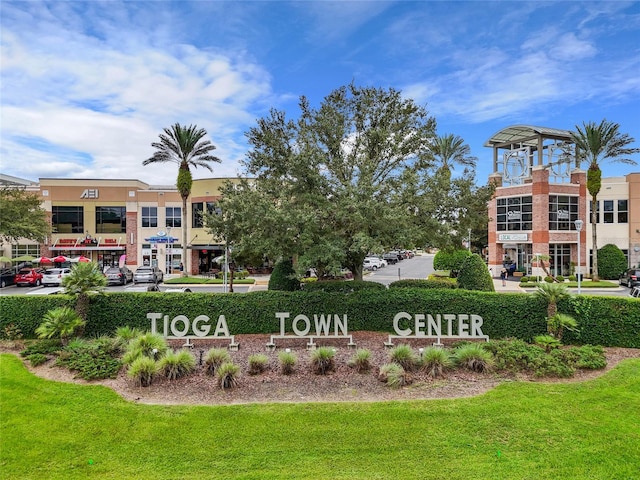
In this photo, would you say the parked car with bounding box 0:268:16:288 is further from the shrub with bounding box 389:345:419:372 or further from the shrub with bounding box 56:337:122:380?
the shrub with bounding box 389:345:419:372

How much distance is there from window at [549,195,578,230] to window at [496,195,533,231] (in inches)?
70.8

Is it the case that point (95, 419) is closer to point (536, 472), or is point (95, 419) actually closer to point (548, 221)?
point (536, 472)

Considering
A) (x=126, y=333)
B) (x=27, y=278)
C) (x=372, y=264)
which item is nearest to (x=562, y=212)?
(x=372, y=264)

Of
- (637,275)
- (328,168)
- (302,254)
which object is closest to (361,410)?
(302,254)

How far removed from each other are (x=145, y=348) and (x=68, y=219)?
4139cm

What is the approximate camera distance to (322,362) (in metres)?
10.2

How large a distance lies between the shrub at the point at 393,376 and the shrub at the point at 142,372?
17.0 ft

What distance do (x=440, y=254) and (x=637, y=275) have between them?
49.6 ft

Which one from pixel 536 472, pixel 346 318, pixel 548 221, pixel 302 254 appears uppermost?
pixel 548 221

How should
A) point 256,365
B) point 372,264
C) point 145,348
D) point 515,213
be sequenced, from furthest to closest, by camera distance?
1. point 372,264
2. point 515,213
3. point 145,348
4. point 256,365

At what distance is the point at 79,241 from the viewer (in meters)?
44.9

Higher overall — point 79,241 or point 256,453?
point 79,241

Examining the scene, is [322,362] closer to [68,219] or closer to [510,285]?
[510,285]

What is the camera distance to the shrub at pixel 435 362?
992cm
